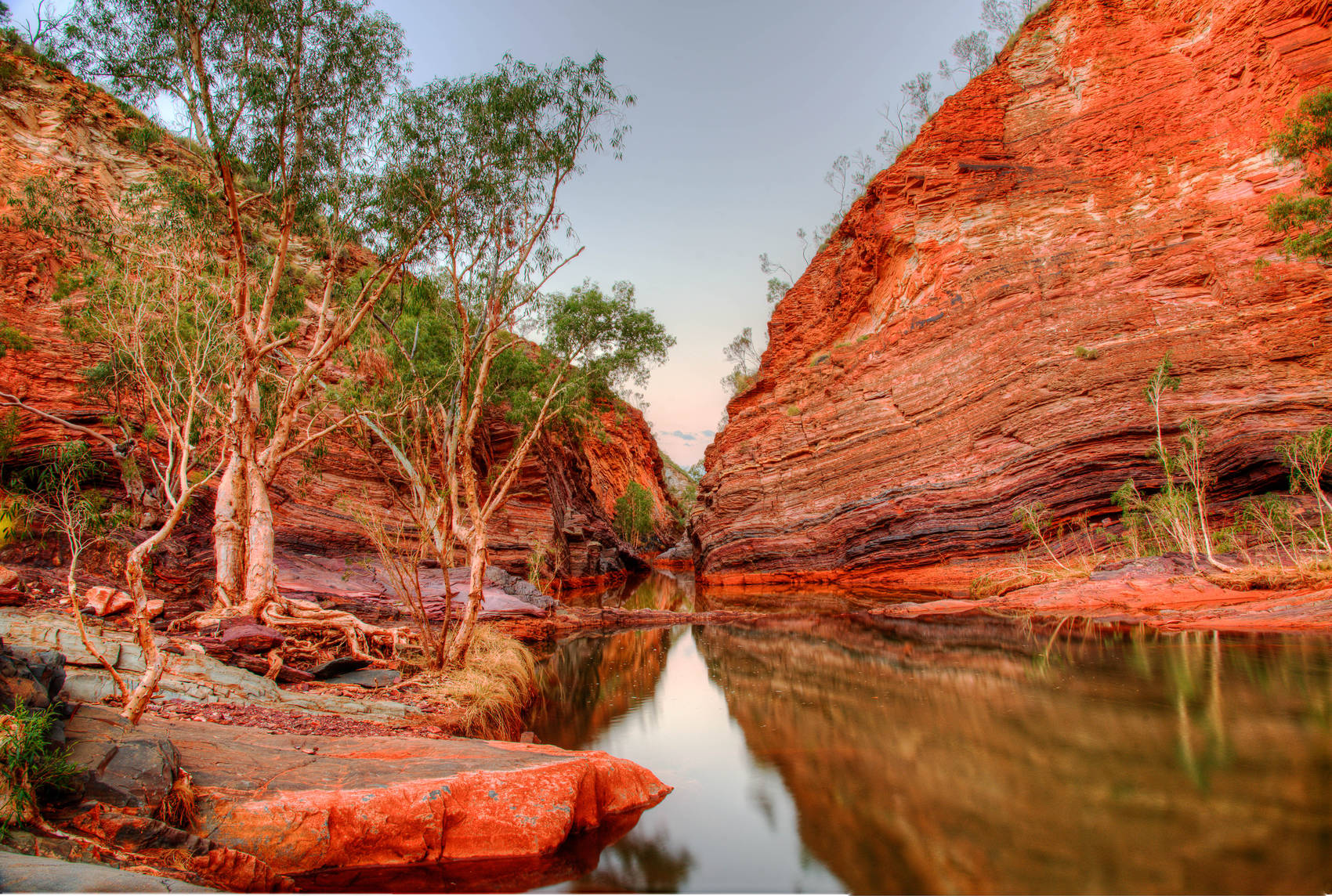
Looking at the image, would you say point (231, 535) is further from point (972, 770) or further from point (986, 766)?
point (986, 766)

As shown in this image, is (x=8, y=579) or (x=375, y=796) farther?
(x=8, y=579)

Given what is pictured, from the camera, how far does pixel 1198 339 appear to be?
16828 millimetres

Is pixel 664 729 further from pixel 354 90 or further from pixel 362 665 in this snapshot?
pixel 354 90

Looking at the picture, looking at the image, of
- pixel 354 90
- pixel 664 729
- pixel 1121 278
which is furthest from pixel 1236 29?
pixel 664 729

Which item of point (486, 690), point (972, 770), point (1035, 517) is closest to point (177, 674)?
point (486, 690)

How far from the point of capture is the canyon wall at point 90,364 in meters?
14.3

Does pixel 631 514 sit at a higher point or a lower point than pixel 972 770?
higher

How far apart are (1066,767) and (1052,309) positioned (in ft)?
64.7

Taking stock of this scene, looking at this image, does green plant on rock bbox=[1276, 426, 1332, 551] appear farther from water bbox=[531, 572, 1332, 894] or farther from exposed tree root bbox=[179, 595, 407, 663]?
exposed tree root bbox=[179, 595, 407, 663]

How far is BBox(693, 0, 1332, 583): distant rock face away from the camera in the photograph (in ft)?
54.2

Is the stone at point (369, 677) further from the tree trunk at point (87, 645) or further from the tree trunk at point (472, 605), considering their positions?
the tree trunk at point (87, 645)

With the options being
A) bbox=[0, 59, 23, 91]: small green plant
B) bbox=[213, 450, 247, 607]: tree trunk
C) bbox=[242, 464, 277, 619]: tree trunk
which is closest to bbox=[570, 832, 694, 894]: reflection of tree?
bbox=[242, 464, 277, 619]: tree trunk

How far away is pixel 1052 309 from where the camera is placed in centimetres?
2003

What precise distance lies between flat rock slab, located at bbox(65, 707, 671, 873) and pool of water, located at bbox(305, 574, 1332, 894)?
7.1 inches
